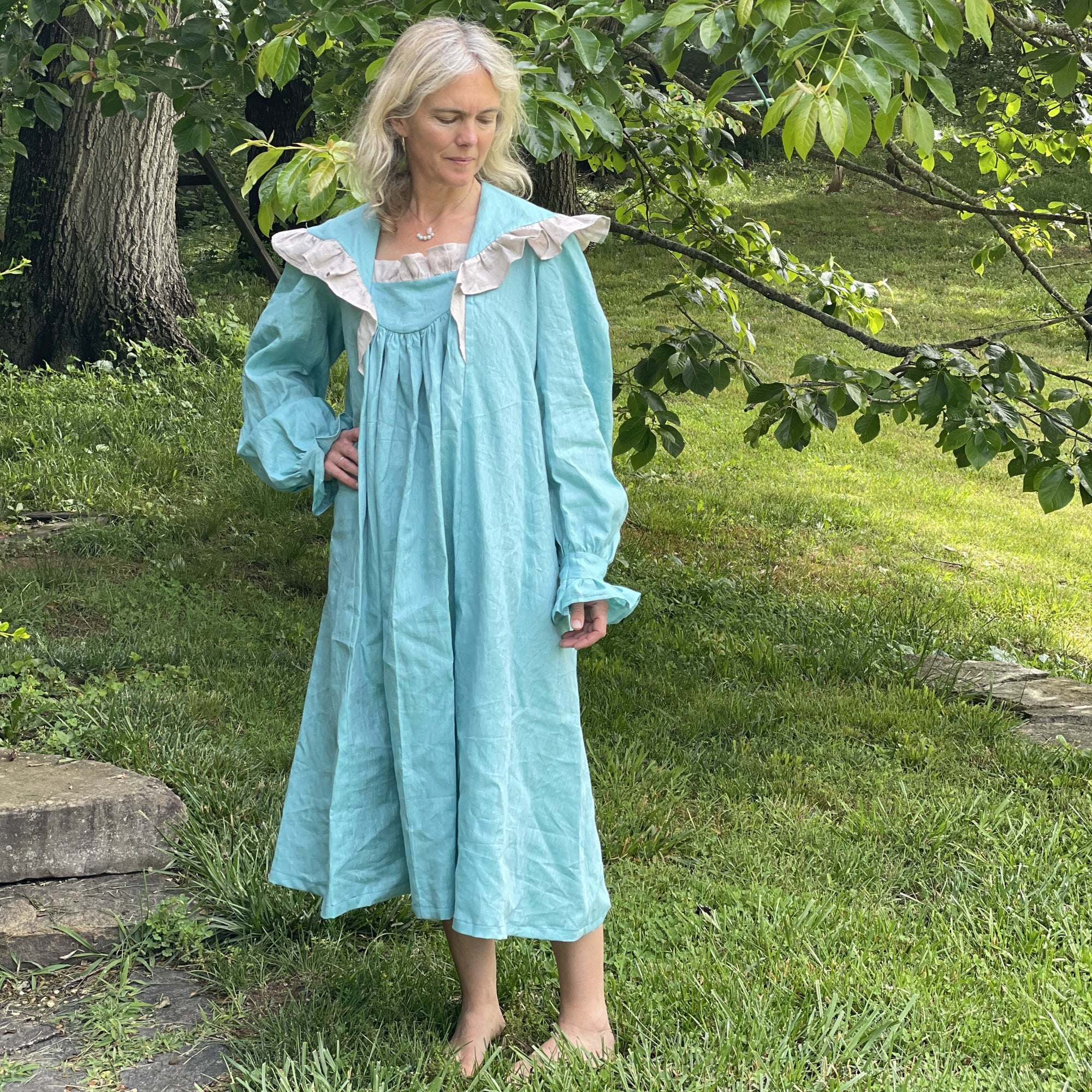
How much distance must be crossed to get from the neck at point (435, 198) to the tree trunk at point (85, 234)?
555cm

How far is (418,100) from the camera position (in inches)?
78.5

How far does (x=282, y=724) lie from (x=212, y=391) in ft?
12.7

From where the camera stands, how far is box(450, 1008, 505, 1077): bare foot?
7.33ft

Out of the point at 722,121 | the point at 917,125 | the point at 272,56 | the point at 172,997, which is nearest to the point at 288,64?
the point at 272,56

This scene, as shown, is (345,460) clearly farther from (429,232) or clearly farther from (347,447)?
(429,232)

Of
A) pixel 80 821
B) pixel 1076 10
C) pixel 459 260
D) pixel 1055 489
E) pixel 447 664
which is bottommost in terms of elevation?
pixel 80 821

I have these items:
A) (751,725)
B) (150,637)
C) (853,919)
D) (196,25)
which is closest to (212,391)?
(150,637)

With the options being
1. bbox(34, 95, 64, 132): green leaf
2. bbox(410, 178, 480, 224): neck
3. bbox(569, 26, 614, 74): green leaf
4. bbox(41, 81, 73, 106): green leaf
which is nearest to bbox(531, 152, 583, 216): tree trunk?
bbox(41, 81, 73, 106): green leaf

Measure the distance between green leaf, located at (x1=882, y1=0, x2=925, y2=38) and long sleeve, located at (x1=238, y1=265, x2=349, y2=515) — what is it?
108 centimetres

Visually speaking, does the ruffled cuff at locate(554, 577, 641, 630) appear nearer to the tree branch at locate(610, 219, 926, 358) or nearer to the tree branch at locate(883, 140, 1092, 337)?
the tree branch at locate(610, 219, 926, 358)

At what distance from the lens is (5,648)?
387 centimetres

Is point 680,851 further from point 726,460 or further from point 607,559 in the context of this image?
point 726,460

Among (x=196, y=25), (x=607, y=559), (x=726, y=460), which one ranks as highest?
(x=196, y=25)

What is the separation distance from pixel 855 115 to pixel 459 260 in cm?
70
